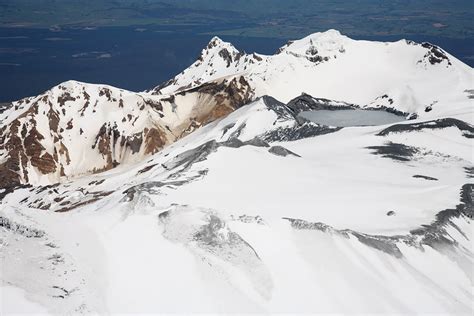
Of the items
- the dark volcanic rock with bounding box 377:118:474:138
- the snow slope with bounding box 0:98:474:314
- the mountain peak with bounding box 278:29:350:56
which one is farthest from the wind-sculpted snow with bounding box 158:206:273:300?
the mountain peak with bounding box 278:29:350:56

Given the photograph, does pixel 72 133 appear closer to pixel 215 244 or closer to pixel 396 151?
pixel 396 151

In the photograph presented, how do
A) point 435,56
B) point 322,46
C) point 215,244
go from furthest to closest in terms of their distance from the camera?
point 322,46
point 435,56
point 215,244

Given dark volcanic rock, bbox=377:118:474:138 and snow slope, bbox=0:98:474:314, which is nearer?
snow slope, bbox=0:98:474:314

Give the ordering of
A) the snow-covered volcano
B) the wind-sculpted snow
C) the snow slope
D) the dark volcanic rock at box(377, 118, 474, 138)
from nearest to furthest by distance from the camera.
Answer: the snow slope
the snow-covered volcano
the wind-sculpted snow
the dark volcanic rock at box(377, 118, 474, 138)

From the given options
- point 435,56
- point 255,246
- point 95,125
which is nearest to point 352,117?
point 435,56

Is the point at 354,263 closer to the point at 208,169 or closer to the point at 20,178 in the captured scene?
the point at 208,169

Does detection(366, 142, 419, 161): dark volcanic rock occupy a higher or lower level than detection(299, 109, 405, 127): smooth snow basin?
higher

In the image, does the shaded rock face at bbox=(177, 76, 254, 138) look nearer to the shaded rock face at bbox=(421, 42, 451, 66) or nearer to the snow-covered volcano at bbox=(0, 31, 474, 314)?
the snow-covered volcano at bbox=(0, 31, 474, 314)

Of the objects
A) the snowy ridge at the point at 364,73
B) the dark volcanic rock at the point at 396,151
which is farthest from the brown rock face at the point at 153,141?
the dark volcanic rock at the point at 396,151

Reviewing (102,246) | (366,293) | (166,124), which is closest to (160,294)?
(102,246)
